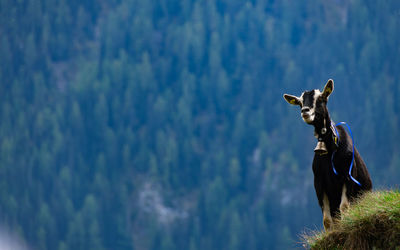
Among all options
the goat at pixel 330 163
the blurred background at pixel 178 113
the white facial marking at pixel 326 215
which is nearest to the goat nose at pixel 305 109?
the goat at pixel 330 163

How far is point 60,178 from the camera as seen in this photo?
114 m

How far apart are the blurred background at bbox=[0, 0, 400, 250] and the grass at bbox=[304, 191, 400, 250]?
88261 mm

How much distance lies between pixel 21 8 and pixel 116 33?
20.7 metres

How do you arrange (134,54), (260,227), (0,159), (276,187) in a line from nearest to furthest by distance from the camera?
(260,227) < (276,187) < (0,159) < (134,54)

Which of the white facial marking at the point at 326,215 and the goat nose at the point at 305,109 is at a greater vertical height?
the goat nose at the point at 305,109

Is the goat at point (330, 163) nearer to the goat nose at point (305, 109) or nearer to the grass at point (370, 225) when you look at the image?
the goat nose at point (305, 109)

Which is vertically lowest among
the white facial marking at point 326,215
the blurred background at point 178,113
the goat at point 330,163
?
the white facial marking at point 326,215

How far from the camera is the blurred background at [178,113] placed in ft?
345

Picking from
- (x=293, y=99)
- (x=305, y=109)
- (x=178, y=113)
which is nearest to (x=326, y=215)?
(x=305, y=109)

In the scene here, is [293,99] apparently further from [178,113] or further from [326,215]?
[178,113]

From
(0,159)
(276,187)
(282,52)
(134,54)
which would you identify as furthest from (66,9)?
(276,187)

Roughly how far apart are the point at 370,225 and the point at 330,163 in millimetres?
1488

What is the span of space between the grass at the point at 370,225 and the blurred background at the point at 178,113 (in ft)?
290

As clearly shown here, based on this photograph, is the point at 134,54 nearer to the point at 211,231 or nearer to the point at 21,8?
the point at 21,8
